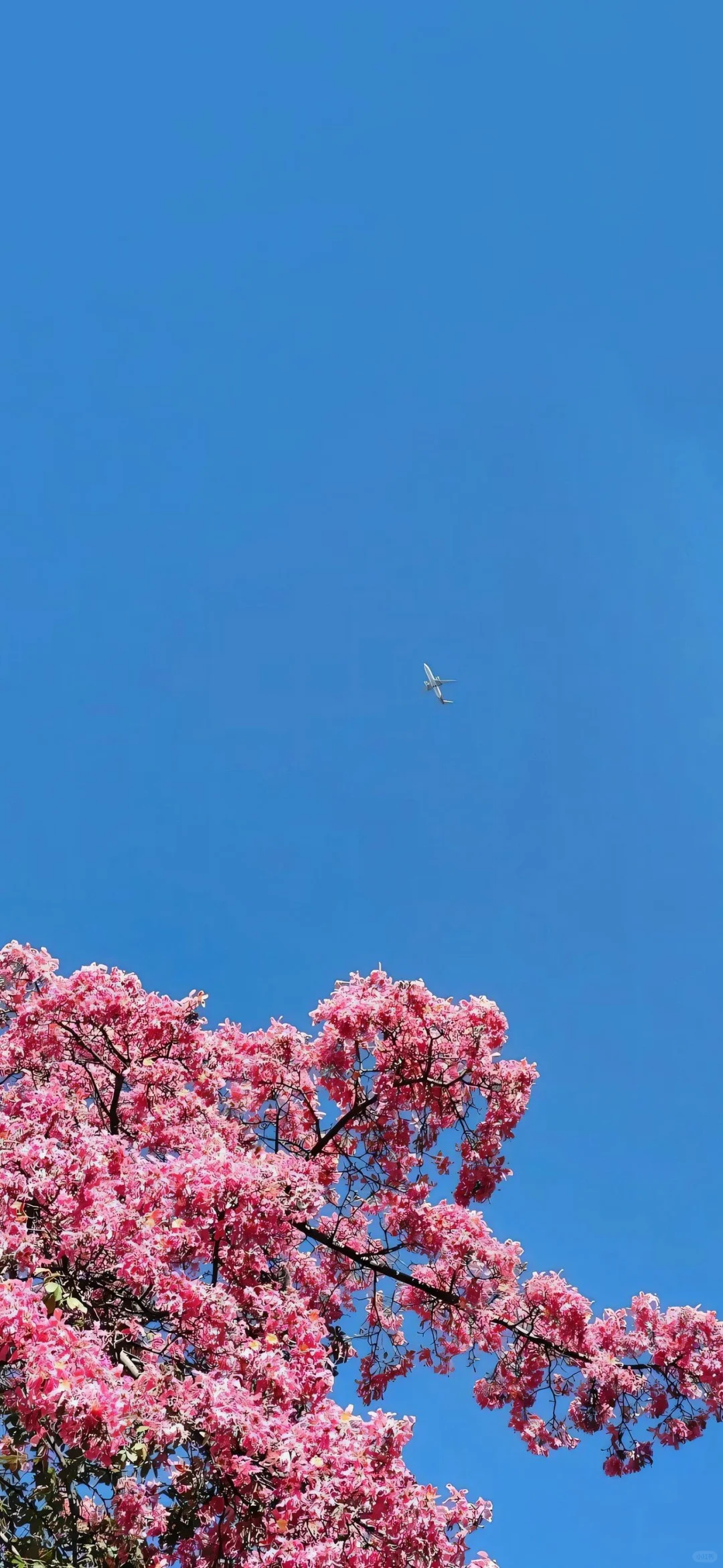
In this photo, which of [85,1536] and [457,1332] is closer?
[85,1536]

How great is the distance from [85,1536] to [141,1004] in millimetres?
5136

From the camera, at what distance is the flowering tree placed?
6508 mm

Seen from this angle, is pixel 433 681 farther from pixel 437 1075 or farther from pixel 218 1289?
pixel 218 1289

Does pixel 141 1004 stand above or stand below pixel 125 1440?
above

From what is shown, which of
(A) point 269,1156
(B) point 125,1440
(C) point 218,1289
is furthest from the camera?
(A) point 269,1156

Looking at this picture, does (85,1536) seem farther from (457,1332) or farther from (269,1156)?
(457,1332)

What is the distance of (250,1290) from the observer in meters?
8.34

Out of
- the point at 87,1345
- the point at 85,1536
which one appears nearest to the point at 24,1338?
the point at 87,1345

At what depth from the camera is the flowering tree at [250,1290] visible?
6508 mm

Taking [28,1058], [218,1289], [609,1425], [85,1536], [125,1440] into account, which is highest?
[28,1058]

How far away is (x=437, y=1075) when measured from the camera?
39.9 feet

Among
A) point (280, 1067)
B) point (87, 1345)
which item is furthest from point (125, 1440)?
point (280, 1067)

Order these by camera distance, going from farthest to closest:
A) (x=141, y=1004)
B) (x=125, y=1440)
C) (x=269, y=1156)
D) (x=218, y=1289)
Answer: (x=141, y=1004)
(x=269, y=1156)
(x=218, y=1289)
(x=125, y=1440)

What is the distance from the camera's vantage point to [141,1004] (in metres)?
11.2
